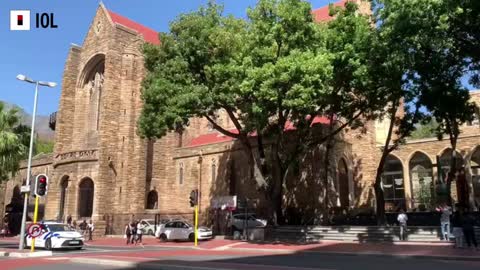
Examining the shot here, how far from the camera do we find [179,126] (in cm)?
2422

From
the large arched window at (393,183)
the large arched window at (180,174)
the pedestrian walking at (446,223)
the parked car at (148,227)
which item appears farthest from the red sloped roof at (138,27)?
the pedestrian walking at (446,223)

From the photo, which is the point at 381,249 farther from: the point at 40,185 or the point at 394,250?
the point at 40,185

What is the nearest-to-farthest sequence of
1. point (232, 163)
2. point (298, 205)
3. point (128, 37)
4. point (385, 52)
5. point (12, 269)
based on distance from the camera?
point (12, 269) < point (385, 52) < point (298, 205) < point (232, 163) < point (128, 37)

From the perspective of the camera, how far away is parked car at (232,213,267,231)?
29547 millimetres

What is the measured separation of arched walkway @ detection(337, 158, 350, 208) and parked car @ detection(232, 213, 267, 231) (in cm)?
750

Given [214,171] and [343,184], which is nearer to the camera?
[343,184]

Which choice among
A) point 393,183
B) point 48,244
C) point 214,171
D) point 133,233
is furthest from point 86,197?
point 393,183

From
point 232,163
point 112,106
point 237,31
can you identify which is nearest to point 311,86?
point 237,31

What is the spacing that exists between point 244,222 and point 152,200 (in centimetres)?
1393

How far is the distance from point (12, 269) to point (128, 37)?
101 ft

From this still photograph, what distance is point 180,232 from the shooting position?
98.1ft

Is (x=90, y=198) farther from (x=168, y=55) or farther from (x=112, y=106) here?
(x=168, y=55)

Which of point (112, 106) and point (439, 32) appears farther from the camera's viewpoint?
point (112, 106)

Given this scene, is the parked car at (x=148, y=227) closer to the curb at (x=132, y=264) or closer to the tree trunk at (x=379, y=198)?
the tree trunk at (x=379, y=198)
